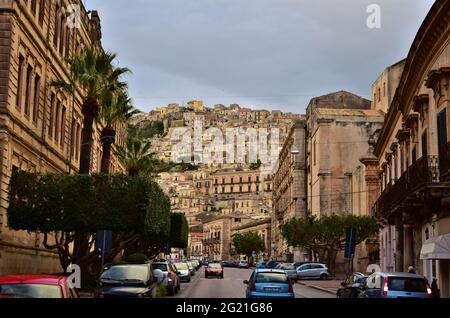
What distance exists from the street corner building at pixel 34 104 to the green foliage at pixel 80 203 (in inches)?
32.7

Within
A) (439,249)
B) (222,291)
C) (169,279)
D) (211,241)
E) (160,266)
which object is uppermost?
(211,241)

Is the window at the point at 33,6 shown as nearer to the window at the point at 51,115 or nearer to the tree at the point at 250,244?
the window at the point at 51,115

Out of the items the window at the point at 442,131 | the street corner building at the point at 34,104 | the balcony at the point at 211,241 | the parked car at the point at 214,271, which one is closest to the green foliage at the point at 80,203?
the street corner building at the point at 34,104

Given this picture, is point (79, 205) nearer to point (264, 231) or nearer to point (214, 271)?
point (214, 271)

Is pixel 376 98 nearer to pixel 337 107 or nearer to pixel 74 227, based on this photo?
pixel 337 107

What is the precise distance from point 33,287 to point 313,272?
47061mm

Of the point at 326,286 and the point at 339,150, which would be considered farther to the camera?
the point at 339,150

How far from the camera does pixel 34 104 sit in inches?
1318

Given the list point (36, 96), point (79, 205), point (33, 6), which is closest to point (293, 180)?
point (36, 96)

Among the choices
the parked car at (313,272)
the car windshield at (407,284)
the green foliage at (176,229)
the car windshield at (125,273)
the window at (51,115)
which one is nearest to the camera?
the car windshield at (407,284)

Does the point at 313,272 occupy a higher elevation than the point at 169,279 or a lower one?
higher

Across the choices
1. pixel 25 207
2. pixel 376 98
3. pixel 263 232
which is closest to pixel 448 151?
pixel 25 207

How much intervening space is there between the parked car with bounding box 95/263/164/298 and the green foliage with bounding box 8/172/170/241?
9354 millimetres

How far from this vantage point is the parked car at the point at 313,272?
55969mm
